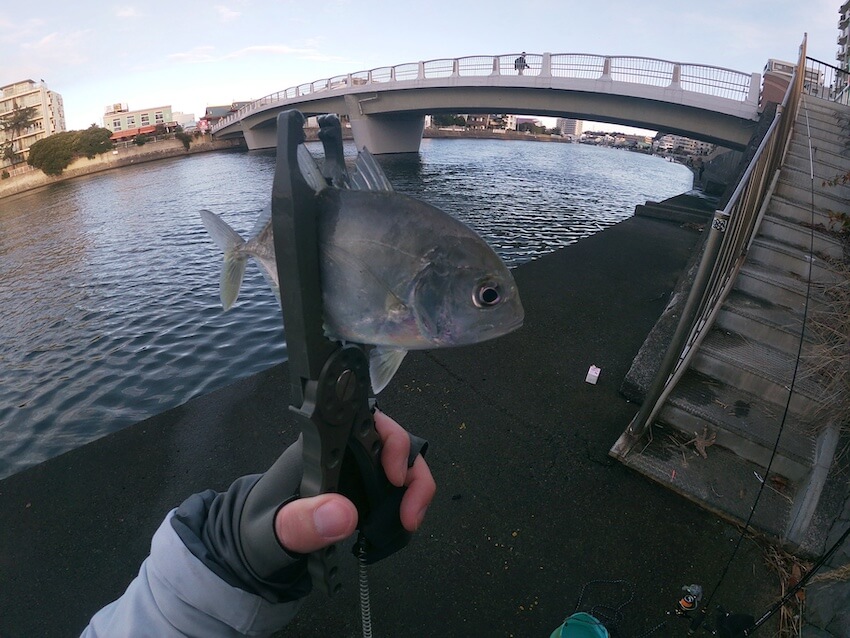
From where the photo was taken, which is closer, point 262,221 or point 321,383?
point 321,383

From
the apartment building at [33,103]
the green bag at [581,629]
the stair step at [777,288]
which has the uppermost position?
the apartment building at [33,103]

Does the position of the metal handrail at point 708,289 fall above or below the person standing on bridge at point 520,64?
below

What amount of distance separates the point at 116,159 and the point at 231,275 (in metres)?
67.9

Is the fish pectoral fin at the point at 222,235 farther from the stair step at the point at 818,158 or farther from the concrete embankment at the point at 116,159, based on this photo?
the concrete embankment at the point at 116,159

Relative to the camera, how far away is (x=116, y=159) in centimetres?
5547

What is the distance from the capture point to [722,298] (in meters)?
5.27

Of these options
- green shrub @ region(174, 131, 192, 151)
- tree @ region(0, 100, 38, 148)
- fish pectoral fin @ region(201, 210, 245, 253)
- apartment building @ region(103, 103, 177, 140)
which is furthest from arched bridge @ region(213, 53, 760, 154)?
apartment building @ region(103, 103, 177, 140)

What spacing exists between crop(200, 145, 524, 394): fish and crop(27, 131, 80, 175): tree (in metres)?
59.4

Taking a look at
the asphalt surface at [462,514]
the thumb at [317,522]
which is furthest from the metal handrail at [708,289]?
the thumb at [317,522]

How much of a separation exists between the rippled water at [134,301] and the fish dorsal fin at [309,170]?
24.6 ft

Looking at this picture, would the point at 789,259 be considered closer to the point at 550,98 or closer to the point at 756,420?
the point at 756,420

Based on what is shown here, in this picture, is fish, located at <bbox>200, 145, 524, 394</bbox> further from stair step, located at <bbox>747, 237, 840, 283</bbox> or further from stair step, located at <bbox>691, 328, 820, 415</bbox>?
stair step, located at <bbox>747, 237, 840, 283</bbox>

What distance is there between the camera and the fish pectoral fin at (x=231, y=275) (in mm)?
1555

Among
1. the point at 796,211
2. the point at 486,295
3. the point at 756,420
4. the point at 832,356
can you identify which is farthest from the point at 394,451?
the point at 796,211
